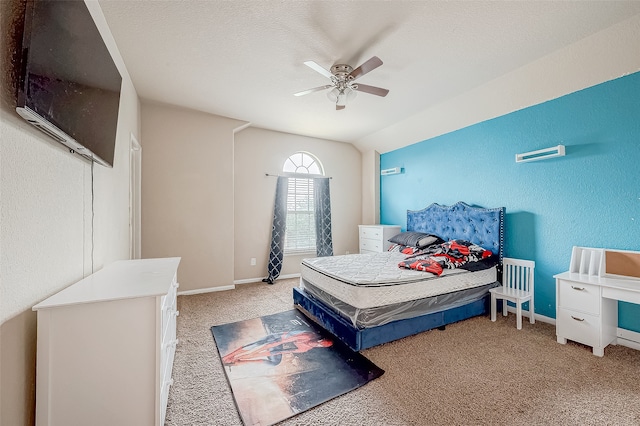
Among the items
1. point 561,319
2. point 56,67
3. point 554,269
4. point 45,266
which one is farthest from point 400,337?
point 56,67

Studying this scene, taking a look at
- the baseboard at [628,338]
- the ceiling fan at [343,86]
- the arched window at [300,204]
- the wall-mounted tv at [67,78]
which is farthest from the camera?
the arched window at [300,204]

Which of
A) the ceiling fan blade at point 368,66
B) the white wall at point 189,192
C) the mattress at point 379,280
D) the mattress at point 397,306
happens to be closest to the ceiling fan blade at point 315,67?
the ceiling fan blade at point 368,66

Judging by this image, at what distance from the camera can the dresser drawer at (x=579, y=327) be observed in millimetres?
2193

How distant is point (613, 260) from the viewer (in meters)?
2.39

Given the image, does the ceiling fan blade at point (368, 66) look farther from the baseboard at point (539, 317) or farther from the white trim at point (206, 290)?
the white trim at point (206, 290)

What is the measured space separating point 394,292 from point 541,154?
2294mm

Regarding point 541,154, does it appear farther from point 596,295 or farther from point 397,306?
point 397,306

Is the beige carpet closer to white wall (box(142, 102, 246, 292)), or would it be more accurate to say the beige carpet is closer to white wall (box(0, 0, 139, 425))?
white wall (box(0, 0, 139, 425))

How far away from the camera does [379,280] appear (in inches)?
93.4

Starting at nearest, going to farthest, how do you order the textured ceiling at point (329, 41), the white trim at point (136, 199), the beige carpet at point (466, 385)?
1. the beige carpet at point (466, 385)
2. the textured ceiling at point (329, 41)
3. the white trim at point (136, 199)

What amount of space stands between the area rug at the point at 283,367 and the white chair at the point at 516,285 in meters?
1.78

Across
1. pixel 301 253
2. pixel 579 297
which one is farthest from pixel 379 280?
pixel 301 253

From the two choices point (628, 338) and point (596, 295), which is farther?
point (628, 338)

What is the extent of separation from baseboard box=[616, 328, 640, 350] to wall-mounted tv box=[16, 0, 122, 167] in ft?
14.1
